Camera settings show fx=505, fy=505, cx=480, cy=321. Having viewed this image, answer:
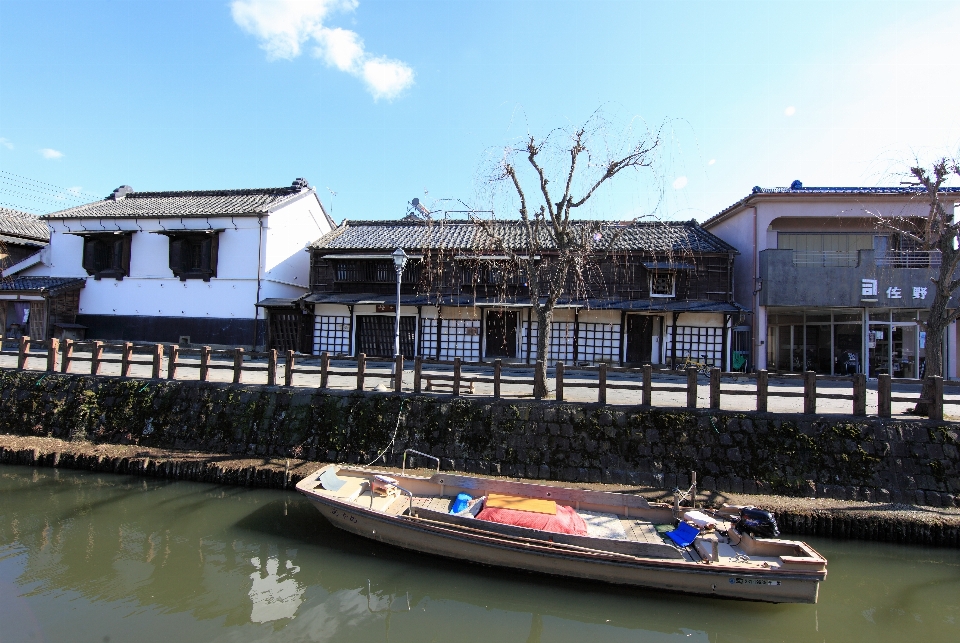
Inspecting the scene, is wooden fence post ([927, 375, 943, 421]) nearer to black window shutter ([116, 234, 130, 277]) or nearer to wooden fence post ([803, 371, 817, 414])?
wooden fence post ([803, 371, 817, 414])

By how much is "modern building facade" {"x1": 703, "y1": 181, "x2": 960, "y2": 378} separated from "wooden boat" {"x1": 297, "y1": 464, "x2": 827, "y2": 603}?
549 inches

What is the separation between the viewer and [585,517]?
760 cm

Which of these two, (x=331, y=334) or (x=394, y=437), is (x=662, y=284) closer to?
(x=394, y=437)

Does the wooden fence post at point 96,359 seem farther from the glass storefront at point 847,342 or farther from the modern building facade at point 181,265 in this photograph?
the glass storefront at point 847,342

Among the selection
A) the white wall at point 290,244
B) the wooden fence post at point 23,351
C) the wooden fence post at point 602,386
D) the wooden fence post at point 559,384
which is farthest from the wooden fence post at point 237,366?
the white wall at point 290,244

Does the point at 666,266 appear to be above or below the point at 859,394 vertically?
above

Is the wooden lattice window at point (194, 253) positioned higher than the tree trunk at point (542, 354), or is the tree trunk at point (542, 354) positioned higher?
the wooden lattice window at point (194, 253)

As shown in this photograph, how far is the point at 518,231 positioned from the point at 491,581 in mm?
16758

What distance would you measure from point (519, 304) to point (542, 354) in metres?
7.58

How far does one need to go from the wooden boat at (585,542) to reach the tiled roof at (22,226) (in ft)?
93.3

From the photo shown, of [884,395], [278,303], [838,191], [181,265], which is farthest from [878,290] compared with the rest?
[181,265]

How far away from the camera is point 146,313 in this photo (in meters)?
22.5

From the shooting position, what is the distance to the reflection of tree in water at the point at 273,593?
6.05m

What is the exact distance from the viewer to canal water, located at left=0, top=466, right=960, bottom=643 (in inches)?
230
